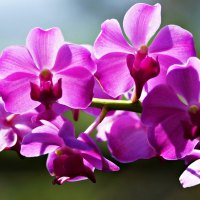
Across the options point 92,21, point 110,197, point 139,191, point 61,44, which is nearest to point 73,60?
point 61,44

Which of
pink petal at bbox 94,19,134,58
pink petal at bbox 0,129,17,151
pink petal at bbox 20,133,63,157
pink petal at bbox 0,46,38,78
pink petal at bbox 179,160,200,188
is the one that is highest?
pink petal at bbox 94,19,134,58

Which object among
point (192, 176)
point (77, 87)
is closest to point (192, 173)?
point (192, 176)

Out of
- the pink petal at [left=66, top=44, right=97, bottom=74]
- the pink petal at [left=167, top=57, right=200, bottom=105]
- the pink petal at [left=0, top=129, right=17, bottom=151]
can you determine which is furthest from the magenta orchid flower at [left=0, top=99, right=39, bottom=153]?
the pink petal at [left=167, top=57, right=200, bottom=105]

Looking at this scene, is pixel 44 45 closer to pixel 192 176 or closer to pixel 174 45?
pixel 174 45

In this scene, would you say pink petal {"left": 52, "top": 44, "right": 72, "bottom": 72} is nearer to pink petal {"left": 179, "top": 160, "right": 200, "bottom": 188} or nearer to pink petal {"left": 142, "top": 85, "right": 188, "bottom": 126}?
pink petal {"left": 142, "top": 85, "right": 188, "bottom": 126}

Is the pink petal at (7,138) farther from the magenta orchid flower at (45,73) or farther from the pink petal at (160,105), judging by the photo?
the pink petal at (160,105)

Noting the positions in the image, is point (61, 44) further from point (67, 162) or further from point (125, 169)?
point (125, 169)
